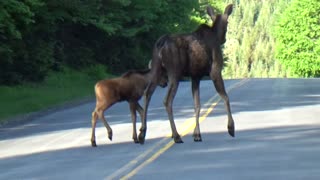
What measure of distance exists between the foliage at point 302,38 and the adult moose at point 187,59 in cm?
7385

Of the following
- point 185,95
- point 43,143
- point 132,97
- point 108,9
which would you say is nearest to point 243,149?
point 132,97

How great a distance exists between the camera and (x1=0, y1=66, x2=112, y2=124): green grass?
25.3 metres

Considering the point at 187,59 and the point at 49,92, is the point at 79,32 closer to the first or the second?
the point at 49,92

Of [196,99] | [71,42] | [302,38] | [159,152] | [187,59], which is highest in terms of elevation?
[187,59]

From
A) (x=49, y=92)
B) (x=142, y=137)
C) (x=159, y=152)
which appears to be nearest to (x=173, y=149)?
(x=159, y=152)

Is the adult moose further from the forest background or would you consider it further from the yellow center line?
the forest background

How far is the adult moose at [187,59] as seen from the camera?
13430 millimetres

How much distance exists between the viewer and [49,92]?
31.2m

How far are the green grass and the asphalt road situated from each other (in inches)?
148

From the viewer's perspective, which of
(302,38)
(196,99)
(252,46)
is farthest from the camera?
(252,46)

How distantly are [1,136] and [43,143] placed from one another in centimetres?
257

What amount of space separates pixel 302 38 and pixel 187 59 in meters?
76.1

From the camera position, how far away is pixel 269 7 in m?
182

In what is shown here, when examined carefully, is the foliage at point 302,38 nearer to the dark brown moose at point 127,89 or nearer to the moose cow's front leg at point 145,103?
the dark brown moose at point 127,89
